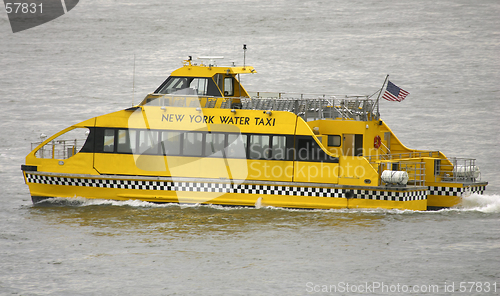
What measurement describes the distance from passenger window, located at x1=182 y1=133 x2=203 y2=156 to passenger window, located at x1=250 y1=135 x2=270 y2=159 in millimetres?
1446

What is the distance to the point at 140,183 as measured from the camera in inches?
676

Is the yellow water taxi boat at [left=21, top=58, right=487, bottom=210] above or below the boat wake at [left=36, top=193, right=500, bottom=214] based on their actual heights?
above

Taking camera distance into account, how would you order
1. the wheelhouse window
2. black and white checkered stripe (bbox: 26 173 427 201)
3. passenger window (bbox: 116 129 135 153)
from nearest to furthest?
black and white checkered stripe (bbox: 26 173 427 201), passenger window (bbox: 116 129 135 153), the wheelhouse window

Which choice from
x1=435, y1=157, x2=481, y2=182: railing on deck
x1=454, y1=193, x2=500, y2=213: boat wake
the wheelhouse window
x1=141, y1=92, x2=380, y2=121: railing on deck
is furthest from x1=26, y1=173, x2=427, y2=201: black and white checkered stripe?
the wheelhouse window

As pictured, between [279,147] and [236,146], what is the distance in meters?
1.20

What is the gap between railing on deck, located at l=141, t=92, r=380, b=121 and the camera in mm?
17250

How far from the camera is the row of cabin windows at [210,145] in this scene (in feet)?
54.4

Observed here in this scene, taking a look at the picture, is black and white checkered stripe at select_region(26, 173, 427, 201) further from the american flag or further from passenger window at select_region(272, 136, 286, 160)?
the american flag

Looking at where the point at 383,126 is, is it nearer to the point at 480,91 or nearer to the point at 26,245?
the point at 26,245

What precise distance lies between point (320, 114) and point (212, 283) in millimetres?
7217

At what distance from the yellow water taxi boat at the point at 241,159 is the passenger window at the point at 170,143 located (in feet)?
0.09

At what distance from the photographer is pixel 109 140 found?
687 inches

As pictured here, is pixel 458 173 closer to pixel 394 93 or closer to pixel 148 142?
pixel 394 93

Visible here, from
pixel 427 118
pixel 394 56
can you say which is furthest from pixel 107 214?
pixel 394 56
